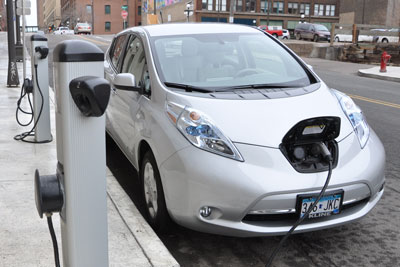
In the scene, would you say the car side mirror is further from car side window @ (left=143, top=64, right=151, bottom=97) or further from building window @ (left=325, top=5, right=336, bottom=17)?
building window @ (left=325, top=5, right=336, bottom=17)

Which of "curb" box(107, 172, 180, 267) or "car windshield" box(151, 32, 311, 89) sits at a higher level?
"car windshield" box(151, 32, 311, 89)

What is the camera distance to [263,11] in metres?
77.7

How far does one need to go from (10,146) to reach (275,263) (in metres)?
4.02

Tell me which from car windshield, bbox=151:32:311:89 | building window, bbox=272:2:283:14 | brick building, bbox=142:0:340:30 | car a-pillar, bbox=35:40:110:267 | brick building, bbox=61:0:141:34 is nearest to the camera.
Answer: car a-pillar, bbox=35:40:110:267

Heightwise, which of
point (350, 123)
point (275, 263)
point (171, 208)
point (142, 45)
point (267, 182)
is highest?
point (142, 45)

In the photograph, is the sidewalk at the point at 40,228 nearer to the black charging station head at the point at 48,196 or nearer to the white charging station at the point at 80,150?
the white charging station at the point at 80,150

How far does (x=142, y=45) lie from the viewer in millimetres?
4602

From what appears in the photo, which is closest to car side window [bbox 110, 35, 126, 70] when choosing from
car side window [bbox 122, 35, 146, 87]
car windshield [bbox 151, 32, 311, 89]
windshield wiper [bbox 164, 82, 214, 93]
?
car side window [bbox 122, 35, 146, 87]

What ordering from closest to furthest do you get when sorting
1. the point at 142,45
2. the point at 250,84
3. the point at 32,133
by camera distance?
the point at 250,84 < the point at 142,45 < the point at 32,133

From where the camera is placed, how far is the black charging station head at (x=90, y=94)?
1710 millimetres

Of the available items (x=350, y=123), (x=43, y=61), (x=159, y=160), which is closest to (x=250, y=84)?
(x=350, y=123)

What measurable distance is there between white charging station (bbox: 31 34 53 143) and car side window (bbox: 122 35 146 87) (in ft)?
3.57

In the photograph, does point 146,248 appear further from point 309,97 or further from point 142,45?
point 142,45

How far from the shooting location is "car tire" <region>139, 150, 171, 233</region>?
353cm
